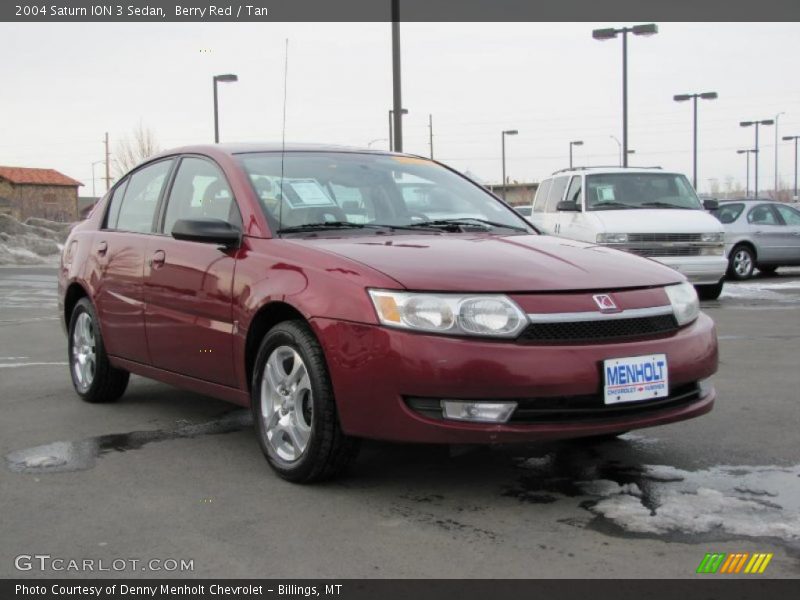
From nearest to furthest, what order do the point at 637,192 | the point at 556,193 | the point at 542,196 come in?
the point at 637,192 < the point at 556,193 < the point at 542,196

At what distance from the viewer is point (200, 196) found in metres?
5.27

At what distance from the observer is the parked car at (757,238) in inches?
696

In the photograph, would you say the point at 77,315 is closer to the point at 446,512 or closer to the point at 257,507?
the point at 257,507

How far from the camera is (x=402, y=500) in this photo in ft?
13.0

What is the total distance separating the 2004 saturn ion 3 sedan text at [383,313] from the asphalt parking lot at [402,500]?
311 millimetres

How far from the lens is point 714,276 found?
13117mm

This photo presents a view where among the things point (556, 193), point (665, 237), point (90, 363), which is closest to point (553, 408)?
point (90, 363)

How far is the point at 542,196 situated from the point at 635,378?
11761 mm

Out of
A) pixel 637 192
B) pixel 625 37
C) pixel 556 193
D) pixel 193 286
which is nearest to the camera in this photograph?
pixel 193 286

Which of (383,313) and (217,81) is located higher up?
(217,81)

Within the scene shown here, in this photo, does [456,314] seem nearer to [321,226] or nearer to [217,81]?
[321,226]

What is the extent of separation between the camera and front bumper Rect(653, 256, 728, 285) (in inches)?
506

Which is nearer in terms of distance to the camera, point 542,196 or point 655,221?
point 655,221

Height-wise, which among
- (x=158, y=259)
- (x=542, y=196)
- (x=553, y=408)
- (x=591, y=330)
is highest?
(x=542, y=196)
